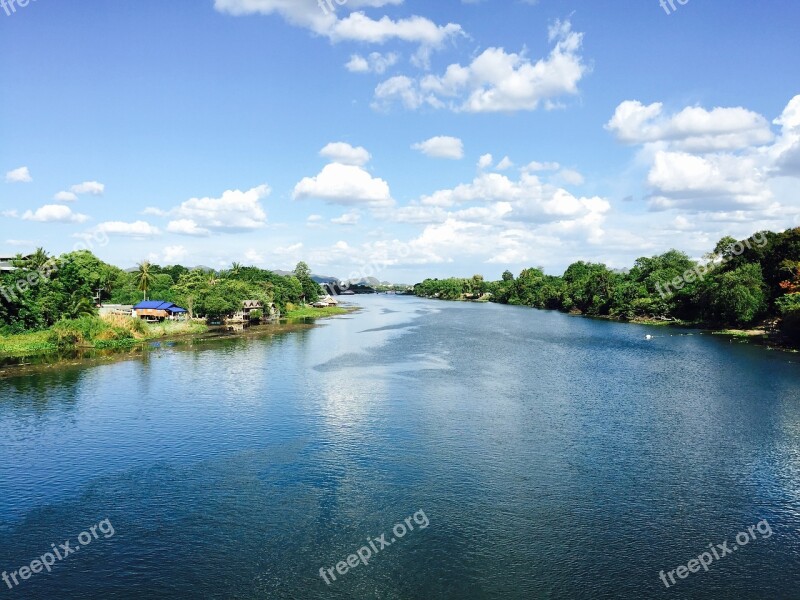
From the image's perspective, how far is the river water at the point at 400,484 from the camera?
66.3 feet

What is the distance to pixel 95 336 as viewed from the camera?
Result: 2857 inches

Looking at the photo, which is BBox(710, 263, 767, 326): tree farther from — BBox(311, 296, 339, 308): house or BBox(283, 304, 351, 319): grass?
BBox(311, 296, 339, 308): house

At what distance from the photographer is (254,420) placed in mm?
39594

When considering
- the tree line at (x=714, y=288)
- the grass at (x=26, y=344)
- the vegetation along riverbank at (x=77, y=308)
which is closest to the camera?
the grass at (x=26, y=344)

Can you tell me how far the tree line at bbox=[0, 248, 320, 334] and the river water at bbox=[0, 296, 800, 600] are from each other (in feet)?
68.1

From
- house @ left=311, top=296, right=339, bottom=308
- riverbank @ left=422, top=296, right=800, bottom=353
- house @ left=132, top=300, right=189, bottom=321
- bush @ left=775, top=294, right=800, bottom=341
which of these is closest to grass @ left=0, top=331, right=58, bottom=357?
house @ left=132, top=300, right=189, bottom=321

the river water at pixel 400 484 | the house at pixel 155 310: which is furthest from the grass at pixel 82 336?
the river water at pixel 400 484

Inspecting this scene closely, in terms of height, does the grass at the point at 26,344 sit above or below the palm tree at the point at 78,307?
below

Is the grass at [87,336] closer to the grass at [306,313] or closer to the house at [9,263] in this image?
the house at [9,263]

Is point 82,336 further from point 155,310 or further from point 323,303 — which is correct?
point 323,303

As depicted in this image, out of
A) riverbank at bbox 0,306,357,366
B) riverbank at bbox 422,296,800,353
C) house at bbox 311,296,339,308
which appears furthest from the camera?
house at bbox 311,296,339,308

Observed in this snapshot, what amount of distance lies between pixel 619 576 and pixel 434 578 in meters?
7.08

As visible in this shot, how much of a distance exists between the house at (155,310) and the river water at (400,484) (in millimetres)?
42920

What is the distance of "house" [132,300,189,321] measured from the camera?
9569 cm
